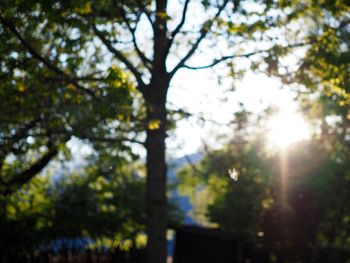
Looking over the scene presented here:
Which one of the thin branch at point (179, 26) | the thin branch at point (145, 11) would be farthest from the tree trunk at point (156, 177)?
the thin branch at point (145, 11)

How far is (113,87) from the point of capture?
37.3 ft

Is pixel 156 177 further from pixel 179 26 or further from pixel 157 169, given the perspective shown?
pixel 179 26

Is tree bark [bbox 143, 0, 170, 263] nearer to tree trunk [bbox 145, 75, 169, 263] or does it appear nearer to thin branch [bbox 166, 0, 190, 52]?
tree trunk [bbox 145, 75, 169, 263]

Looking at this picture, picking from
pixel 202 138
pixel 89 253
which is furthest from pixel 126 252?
pixel 202 138

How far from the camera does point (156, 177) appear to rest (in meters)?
13.8

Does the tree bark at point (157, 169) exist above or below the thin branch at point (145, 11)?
below

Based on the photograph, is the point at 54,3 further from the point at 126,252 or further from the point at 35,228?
the point at 35,228

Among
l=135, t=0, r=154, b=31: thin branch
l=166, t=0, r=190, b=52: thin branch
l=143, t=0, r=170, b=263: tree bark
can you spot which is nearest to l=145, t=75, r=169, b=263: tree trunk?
l=143, t=0, r=170, b=263: tree bark

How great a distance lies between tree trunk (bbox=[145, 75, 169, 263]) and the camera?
13641mm

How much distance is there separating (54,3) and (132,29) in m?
2.09

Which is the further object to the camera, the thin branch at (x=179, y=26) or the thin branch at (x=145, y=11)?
the thin branch at (x=179, y=26)

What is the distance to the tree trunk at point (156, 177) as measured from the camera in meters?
13.6

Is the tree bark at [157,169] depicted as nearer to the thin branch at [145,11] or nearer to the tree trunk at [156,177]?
the tree trunk at [156,177]

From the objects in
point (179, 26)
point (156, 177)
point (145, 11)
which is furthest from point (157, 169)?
point (145, 11)
